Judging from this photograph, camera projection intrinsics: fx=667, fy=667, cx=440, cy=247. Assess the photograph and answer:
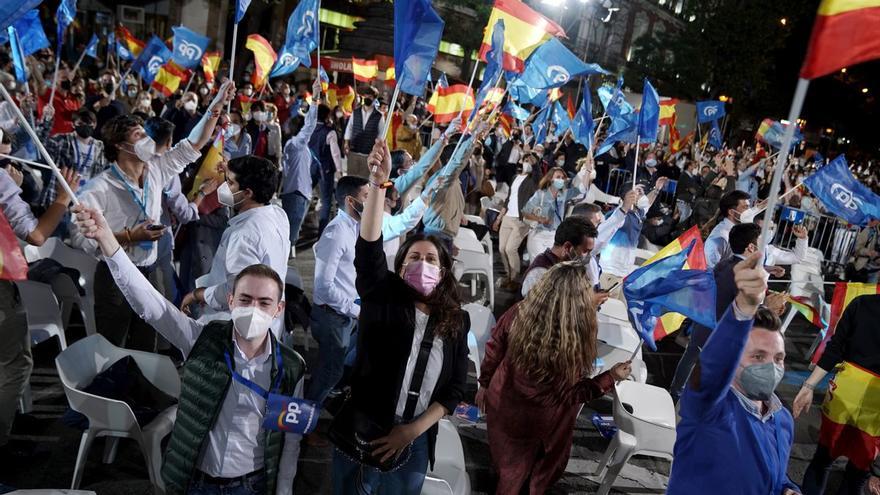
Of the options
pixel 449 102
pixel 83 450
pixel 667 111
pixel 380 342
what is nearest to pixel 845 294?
pixel 380 342

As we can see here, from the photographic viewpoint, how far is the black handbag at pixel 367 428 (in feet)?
9.99

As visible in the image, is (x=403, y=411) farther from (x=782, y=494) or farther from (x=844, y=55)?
(x=844, y=55)

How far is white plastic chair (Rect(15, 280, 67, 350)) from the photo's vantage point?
503 centimetres

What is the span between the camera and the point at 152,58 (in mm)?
12789

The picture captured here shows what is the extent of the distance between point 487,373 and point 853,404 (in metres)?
2.49

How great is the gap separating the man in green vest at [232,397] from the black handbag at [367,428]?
0.25 m

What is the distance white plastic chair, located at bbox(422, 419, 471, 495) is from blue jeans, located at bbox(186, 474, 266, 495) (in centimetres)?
88

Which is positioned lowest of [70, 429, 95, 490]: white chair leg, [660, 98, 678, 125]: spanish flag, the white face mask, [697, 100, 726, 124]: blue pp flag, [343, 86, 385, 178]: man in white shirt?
[70, 429, 95, 490]: white chair leg

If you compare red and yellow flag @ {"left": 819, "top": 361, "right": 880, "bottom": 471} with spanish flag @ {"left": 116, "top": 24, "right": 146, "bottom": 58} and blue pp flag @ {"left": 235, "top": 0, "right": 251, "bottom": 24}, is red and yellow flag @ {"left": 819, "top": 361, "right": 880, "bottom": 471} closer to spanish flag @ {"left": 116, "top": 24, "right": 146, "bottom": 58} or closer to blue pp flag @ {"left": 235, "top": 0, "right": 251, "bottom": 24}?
blue pp flag @ {"left": 235, "top": 0, "right": 251, "bottom": 24}

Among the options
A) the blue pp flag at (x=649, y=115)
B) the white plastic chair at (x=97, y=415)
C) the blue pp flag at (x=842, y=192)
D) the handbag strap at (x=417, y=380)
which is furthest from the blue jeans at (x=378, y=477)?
the blue pp flag at (x=649, y=115)

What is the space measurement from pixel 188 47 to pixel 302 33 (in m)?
3.82

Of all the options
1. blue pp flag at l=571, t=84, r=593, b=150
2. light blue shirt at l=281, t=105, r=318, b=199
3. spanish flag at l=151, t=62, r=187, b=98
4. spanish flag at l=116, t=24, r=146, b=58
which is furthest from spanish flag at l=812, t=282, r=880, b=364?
spanish flag at l=116, t=24, r=146, b=58

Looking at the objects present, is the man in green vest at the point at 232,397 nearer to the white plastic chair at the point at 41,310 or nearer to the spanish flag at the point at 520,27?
the white plastic chair at the point at 41,310

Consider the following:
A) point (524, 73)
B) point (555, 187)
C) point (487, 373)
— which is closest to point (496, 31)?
point (524, 73)
